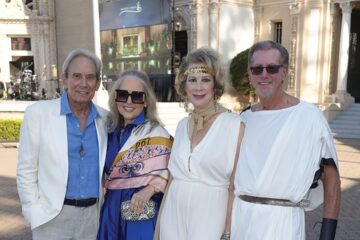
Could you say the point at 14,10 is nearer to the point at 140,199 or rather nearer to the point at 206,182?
the point at 140,199

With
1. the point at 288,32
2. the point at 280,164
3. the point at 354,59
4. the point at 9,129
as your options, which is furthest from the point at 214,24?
the point at 280,164

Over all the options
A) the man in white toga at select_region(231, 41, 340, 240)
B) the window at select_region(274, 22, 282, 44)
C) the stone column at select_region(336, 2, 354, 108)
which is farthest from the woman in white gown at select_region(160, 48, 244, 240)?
the window at select_region(274, 22, 282, 44)

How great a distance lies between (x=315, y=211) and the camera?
225 inches

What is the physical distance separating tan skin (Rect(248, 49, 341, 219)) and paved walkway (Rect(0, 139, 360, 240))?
2.88 feet

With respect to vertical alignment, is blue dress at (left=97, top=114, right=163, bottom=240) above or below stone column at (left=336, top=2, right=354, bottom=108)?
below

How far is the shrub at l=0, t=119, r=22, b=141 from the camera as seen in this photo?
11.7m

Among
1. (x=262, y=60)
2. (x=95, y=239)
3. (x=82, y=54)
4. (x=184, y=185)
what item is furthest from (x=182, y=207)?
(x=82, y=54)

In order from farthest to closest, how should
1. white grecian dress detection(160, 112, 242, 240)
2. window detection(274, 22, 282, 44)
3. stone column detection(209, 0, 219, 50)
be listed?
window detection(274, 22, 282, 44) < stone column detection(209, 0, 219, 50) < white grecian dress detection(160, 112, 242, 240)

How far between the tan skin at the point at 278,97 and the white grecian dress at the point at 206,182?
9.0 inches

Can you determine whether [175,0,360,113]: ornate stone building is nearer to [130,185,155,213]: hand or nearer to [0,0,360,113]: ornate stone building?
[0,0,360,113]: ornate stone building

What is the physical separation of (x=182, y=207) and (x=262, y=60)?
980mm

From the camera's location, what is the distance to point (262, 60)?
2.06 metres

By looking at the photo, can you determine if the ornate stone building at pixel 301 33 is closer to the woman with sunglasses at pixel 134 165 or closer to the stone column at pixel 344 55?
the stone column at pixel 344 55

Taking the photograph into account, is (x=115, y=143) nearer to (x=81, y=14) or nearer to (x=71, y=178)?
(x=71, y=178)
